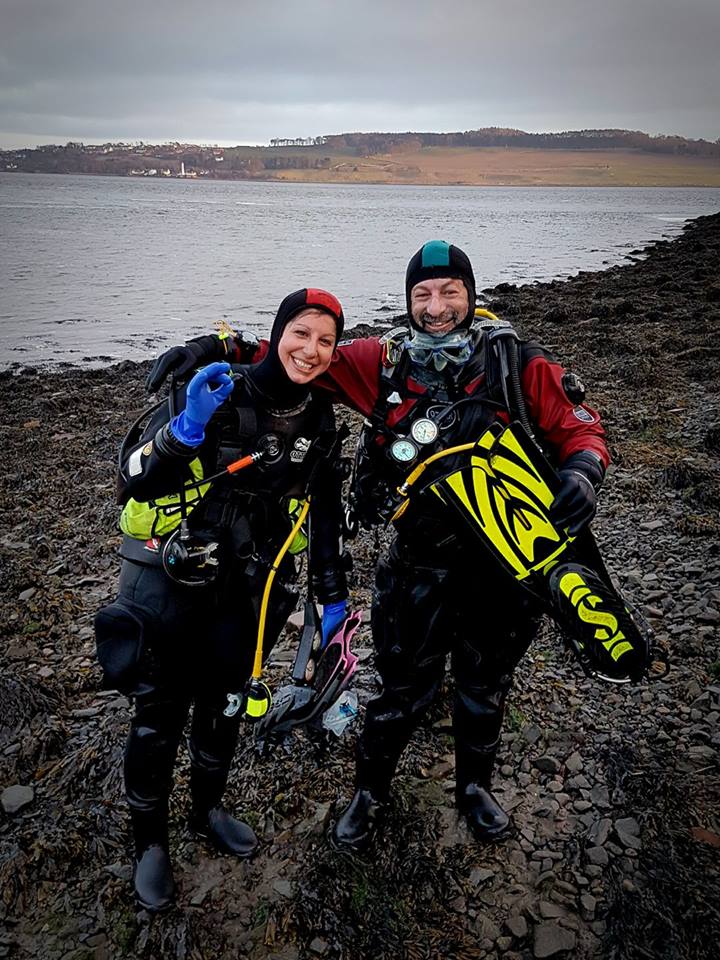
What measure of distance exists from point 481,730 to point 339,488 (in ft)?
4.84

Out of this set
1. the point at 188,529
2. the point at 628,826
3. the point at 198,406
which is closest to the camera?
the point at 198,406

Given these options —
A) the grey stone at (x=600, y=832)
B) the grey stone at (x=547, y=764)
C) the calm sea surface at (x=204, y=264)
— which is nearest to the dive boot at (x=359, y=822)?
the grey stone at (x=547, y=764)

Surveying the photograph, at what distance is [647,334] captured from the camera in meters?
14.6

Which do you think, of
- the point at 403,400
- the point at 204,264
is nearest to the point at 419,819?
the point at 403,400

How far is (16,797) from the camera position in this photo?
3.85 metres

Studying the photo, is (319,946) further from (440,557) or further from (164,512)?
(164,512)

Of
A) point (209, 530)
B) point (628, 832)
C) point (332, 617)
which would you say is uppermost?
point (209, 530)

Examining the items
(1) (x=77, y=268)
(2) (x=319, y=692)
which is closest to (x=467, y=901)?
(2) (x=319, y=692)

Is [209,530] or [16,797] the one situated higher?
[209,530]

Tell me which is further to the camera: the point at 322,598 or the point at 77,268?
the point at 77,268

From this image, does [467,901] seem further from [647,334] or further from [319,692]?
[647,334]

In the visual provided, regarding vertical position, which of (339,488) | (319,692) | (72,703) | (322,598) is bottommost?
(72,703)

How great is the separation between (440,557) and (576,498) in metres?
0.73

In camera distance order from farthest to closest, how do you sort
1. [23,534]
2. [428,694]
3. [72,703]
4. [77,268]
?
[77,268] < [23,534] < [72,703] < [428,694]
